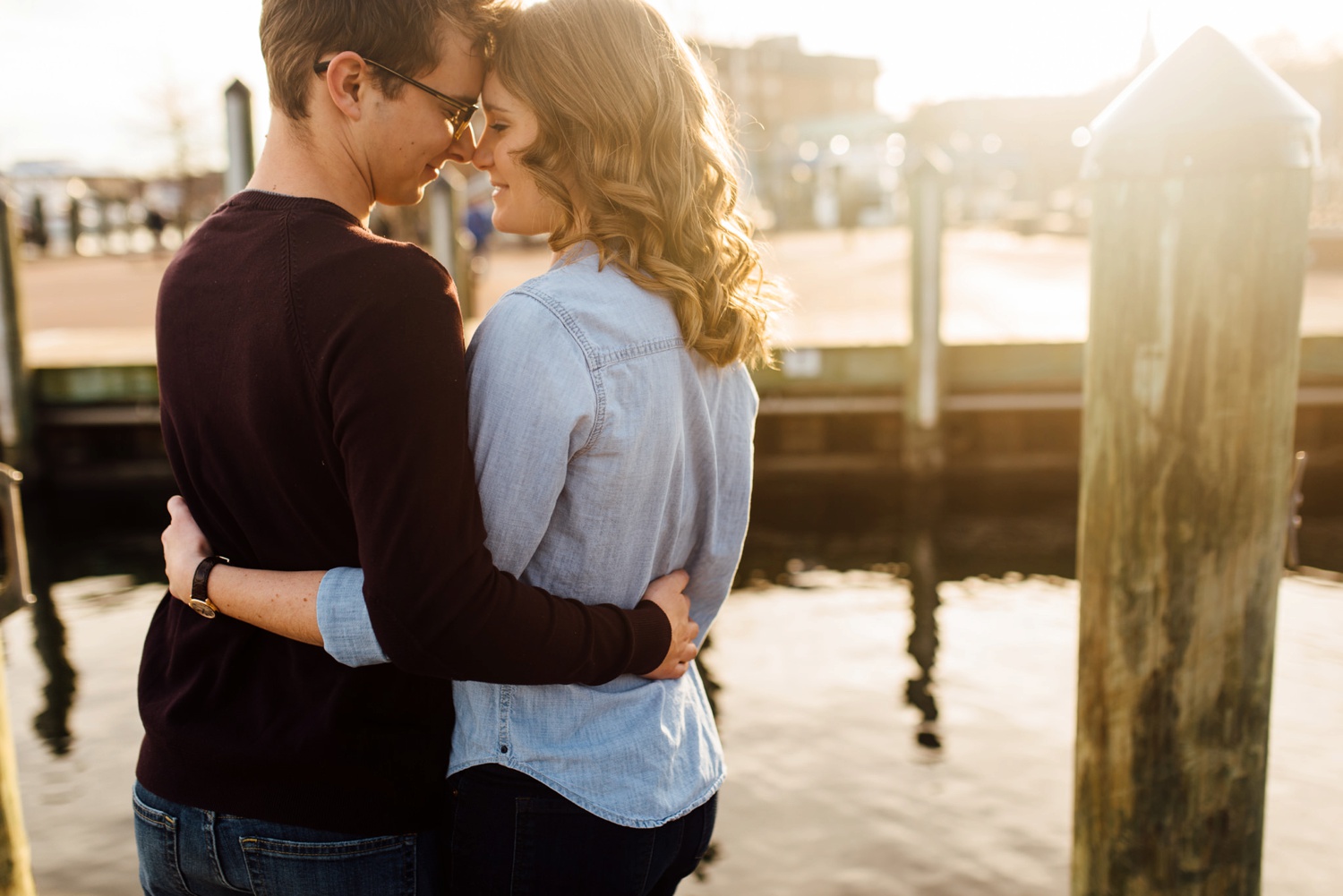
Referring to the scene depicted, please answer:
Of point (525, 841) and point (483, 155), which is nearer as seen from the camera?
point (525, 841)

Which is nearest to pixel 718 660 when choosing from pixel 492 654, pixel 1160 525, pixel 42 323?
pixel 1160 525

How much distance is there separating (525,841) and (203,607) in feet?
1.59

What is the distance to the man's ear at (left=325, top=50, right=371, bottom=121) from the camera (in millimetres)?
1349

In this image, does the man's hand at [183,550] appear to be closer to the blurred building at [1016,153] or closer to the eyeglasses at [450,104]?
the eyeglasses at [450,104]

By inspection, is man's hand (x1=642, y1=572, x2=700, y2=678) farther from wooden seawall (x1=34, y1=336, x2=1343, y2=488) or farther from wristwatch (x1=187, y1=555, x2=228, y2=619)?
wooden seawall (x1=34, y1=336, x2=1343, y2=488)

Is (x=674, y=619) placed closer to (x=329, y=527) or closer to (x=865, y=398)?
(x=329, y=527)

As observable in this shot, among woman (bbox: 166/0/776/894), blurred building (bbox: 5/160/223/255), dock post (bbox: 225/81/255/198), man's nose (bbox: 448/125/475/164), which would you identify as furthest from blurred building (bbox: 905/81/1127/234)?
woman (bbox: 166/0/776/894)

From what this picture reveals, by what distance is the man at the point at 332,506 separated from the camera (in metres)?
1.21

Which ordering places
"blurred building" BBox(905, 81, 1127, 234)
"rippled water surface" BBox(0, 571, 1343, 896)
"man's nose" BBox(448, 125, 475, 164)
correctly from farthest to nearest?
"blurred building" BBox(905, 81, 1127, 234), "rippled water surface" BBox(0, 571, 1343, 896), "man's nose" BBox(448, 125, 475, 164)

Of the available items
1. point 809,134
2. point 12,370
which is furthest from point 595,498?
point 809,134

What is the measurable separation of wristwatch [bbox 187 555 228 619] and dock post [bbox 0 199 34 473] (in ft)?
27.4

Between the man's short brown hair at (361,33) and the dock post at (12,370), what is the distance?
8368mm

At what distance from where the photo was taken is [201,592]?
4.57 ft

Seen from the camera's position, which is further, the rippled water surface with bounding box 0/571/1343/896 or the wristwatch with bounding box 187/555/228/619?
the rippled water surface with bounding box 0/571/1343/896
